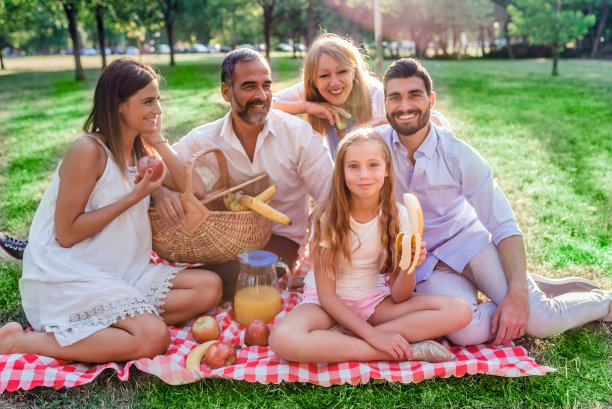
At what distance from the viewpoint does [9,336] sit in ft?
9.66

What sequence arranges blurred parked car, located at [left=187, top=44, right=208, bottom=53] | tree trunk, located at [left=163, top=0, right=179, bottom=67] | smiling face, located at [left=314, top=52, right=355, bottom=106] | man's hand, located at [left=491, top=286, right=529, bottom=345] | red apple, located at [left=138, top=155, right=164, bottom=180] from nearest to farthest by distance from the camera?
man's hand, located at [left=491, top=286, right=529, bottom=345] < red apple, located at [left=138, top=155, right=164, bottom=180] < smiling face, located at [left=314, top=52, right=355, bottom=106] < tree trunk, located at [left=163, top=0, right=179, bottom=67] < blurred parked car, located at [left=187, top=44, right=208, bottom=53]

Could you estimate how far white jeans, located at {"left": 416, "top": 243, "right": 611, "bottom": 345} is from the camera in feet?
9.86

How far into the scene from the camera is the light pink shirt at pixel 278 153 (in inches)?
151

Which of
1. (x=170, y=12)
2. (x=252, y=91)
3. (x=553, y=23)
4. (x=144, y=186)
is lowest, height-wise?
(x=144, y=186)

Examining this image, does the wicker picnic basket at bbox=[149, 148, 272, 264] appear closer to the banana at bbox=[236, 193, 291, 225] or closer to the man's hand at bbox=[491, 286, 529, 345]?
the banana at bbox=[236, 193, 291, 225]

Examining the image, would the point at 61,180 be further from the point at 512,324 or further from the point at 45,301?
the point at 512,324

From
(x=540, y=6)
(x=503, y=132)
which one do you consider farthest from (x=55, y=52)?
(x=503, y=132)

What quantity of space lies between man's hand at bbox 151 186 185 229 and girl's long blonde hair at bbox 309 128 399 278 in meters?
0.85

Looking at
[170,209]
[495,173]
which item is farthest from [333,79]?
[495,173]

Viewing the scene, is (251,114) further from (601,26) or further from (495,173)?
(601,26)

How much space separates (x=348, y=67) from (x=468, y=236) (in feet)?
5.44

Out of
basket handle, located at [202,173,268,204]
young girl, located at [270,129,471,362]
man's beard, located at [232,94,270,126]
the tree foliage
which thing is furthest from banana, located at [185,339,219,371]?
the tree foliage

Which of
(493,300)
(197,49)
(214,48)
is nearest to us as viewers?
(493,300)

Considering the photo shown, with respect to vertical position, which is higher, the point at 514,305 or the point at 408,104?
the point at 408,104
